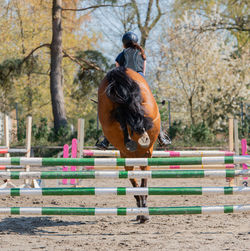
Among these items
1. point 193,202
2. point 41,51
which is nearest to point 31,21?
point 41,51

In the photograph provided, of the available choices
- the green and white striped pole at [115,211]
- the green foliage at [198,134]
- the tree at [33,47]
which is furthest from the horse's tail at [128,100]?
the tree at [33,47]

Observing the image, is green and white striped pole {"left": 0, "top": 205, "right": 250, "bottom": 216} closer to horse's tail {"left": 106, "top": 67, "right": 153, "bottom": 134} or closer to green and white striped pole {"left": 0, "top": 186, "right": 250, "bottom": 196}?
green and white striped pole {"left": 0, "top": 186, "right": 250, "bottom": 196}

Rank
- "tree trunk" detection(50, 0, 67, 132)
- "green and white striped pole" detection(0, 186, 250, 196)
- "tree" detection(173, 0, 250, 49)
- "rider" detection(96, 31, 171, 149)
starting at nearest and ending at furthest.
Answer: "green and white striped pole" detection(0, 186, 250, 196)
"rider" detection(96, 31, 171, 149)
"tree" detection(173, 0, 250, 49)
"tree trunk" detection(50, 0, 67, 132)

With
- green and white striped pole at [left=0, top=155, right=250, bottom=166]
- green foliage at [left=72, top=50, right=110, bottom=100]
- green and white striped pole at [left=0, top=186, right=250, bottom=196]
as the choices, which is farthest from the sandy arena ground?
green foliage at [left=72, top=50, right=110, bottom=100]

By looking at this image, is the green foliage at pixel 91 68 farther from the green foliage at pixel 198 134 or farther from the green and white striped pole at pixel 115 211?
the green and white striped pole at pixel 115 211

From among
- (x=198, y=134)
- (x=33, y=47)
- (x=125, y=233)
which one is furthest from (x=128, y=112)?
(x=33, y=47)

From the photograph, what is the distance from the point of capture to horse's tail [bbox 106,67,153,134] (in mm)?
4742

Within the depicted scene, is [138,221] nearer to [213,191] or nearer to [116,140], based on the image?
[116,140]

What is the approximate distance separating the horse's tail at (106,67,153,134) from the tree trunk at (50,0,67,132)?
1275 centimetres

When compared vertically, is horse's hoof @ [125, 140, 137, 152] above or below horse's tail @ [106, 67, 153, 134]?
below

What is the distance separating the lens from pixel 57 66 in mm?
18016

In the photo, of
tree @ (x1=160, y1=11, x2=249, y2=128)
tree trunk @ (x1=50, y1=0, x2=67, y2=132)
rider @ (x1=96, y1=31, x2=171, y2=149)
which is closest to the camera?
rider @ (x1=96, y1=31, x2=171, y2=149)

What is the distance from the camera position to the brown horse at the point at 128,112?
187 inches

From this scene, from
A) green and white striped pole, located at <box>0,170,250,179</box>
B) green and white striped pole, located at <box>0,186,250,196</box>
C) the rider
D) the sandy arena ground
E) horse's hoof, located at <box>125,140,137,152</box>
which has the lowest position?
the sandy arena ground
